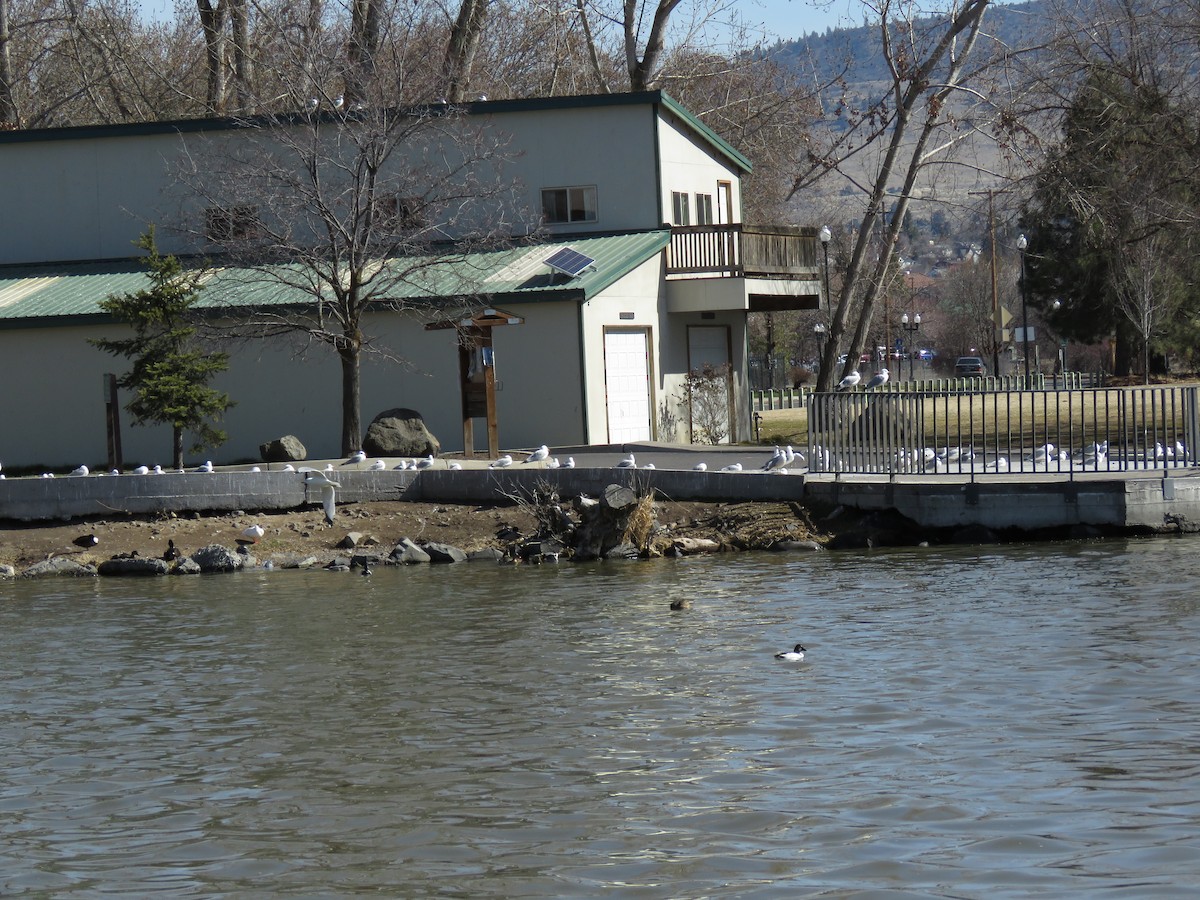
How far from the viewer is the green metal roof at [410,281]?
31391 mm

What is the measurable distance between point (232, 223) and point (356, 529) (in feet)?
30.4

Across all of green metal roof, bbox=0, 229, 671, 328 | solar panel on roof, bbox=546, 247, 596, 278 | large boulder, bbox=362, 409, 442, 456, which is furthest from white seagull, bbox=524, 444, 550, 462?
solar panel on roof, bbox=546, 247, 596, 278

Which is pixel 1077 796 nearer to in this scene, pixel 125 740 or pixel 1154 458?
pixel 125 740

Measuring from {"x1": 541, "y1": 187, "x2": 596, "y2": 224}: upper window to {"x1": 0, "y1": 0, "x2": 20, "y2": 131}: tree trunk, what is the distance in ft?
63.6

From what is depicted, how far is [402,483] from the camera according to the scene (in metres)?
24.7

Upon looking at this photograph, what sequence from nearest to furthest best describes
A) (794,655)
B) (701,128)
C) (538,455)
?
(794,655) < (538,455) < (701,128)

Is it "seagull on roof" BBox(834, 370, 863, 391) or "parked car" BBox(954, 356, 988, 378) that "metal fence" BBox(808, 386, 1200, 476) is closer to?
"seagull on roof" BBox(834, 370, 863, 391)

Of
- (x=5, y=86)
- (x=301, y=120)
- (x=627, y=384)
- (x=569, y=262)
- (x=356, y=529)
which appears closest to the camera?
(x=356, y=529)

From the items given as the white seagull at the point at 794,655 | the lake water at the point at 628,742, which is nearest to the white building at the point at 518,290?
the lake water at the point at 628,742

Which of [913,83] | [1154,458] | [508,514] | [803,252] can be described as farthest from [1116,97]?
[508,514]

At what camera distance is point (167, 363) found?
28016mm

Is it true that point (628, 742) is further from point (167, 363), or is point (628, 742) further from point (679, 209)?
point (679, 209)

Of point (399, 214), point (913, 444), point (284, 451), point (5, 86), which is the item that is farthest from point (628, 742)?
point (5, 86)

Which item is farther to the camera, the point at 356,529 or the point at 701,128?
the point at 701,128
